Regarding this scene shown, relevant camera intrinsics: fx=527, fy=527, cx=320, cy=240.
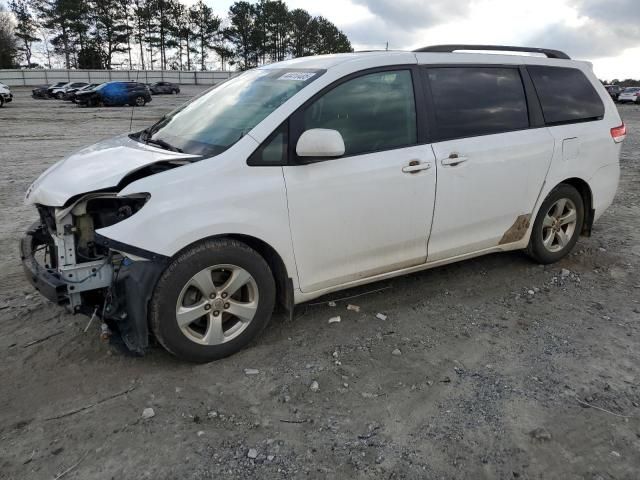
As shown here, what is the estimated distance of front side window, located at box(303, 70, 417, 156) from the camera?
11.5ft

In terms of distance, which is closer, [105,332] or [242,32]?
[105,332]

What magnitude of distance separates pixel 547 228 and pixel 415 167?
1871mm

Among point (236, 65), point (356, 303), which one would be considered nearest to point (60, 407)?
point (356, 303)

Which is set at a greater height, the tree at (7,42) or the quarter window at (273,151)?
the tree at (7,42)

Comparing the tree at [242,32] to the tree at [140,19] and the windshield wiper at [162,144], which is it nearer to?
the tree at [140,19]

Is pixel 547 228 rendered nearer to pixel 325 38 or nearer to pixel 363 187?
pixel 363 187

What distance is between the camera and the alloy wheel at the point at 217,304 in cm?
318

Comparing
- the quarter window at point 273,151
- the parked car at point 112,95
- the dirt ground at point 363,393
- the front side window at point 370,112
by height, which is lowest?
the dirt ground at point 363,393

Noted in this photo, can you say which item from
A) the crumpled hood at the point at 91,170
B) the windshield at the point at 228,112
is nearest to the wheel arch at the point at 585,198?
the windshield at the point at 228,112

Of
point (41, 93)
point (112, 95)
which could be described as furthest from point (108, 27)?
point (112, 95)

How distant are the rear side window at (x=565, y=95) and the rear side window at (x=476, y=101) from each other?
0.25 metres

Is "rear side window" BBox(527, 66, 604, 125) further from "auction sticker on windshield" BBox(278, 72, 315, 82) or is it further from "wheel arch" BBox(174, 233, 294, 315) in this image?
"wheel arch" BBox(174, 233, 294, 315)

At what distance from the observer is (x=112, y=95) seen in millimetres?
33688

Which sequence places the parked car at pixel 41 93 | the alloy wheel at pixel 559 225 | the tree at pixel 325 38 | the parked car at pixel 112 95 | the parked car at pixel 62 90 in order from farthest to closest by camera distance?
the tree at pixel 325 38, the parked car at pixel 41 93, the parked car at pixel 62 90, the parked car at pixel 112 95, the alloy wheel at pixel 559 225
